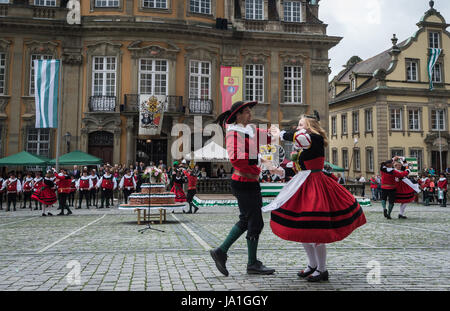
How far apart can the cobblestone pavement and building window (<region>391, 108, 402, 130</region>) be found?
95.8 ft

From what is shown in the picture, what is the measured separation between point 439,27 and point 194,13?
82.5 feet

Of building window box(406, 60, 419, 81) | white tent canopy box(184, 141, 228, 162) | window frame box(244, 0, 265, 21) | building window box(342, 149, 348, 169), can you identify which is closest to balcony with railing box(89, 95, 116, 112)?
white tent canopy box(184, 141, 228, 162)

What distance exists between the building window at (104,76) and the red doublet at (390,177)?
744 inches

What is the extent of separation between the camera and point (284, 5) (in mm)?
30344

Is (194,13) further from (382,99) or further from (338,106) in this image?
(338,106)

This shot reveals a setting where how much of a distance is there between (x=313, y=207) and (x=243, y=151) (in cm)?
111

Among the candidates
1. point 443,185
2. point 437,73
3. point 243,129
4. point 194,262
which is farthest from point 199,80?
point 437,73

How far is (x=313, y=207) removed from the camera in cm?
450

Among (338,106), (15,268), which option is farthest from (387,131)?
(15,268)

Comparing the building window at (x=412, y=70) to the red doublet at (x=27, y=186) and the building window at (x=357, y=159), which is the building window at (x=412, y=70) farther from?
the red doublet at (x=27, y=186)

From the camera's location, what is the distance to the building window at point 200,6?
27.6m

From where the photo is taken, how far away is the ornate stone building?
84.9 feet

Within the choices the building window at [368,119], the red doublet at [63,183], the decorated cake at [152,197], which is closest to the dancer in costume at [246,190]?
the decorated cake at [152,197]

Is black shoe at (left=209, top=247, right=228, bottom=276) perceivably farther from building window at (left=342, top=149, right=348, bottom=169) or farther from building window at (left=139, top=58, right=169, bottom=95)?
building window at (left=342, top=149, right=348, bottom=169)
